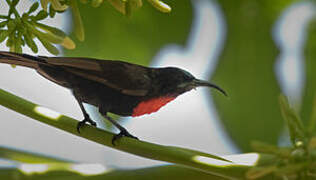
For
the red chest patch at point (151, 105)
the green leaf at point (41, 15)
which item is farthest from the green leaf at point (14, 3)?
the red chest patch at point (151, 105)

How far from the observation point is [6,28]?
25.2 inches

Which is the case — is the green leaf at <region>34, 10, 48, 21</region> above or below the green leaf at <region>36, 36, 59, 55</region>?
above

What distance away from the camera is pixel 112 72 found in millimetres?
662

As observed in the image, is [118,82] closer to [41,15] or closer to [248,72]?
[41,15]

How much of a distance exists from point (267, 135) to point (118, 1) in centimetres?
44

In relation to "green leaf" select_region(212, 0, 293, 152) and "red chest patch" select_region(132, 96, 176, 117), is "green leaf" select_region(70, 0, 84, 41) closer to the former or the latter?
"red chest patch" select_region(132, 96, 176, 117)

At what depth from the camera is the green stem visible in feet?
1.65

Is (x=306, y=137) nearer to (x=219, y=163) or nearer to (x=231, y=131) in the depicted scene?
(x=219, y=163)

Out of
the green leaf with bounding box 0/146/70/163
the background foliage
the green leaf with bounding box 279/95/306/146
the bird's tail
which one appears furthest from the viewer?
the background foliage

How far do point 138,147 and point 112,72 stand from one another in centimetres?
17

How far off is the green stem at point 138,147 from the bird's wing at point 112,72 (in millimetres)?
83

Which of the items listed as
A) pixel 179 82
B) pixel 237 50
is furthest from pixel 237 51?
pixel 179 82

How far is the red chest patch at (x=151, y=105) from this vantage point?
66 cm

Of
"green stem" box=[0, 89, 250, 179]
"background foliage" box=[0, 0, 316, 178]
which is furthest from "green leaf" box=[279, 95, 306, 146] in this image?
"background foliage" box=[0, 0, 316, 178]
